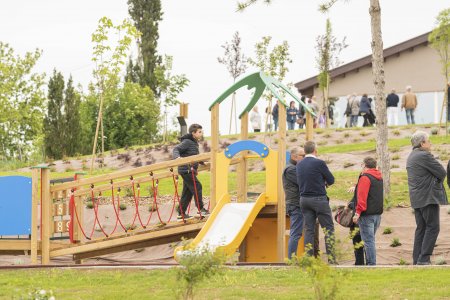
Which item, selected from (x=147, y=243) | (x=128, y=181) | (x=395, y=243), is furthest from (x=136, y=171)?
(x=395, y=243)

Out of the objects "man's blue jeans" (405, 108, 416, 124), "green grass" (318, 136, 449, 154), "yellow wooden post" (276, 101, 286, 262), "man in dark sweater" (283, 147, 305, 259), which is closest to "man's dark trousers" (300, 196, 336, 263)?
"man in dark sweater" (283, 147, 305, 259)

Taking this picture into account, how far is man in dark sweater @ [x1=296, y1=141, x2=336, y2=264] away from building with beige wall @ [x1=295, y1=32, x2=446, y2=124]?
1171 inches

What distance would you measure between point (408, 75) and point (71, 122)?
51.2 ft

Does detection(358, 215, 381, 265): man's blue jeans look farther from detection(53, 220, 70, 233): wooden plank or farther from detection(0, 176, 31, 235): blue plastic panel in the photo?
detection(53, 220, 70, 233): wooden plank

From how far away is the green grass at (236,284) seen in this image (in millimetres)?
10914

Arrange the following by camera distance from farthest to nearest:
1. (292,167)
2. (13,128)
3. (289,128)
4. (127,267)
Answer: (13,128) → (289,128) → (292,167) → (127,267)

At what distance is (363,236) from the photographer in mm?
14344

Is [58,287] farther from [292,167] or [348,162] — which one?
[348,162]

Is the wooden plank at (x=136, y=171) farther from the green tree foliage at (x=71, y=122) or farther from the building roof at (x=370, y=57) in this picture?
the green tree foliage at (x=71, y=122)

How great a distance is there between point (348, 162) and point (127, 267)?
54.1ft

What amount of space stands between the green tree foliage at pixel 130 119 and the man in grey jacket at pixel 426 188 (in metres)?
38.6

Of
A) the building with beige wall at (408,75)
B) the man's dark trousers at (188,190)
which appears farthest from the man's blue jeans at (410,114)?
the man's dark trousers at (188,190)

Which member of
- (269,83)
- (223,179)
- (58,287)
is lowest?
(58,287)

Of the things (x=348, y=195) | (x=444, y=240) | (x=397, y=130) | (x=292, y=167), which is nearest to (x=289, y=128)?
(x=397, y=130)
